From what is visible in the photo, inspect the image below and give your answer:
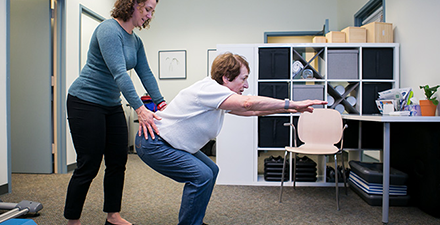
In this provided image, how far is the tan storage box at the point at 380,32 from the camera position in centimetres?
302

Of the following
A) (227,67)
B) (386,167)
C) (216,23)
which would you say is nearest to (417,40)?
(386,167)

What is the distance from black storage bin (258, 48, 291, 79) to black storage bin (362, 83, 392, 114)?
0.78 metres

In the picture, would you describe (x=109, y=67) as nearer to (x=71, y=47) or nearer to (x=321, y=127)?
(x=321, y=127)

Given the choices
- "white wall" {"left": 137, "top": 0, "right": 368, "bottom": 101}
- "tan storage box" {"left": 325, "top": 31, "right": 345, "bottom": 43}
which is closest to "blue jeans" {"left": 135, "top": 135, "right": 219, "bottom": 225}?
"tan storage box" {"left": 325, "top": 31, "right": 345, "bottom": 43}

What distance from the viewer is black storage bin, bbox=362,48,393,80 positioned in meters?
2.95

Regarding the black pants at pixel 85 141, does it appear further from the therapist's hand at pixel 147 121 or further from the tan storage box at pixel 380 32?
the tan storage box at pixel 380 32

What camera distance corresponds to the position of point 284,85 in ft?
9.69

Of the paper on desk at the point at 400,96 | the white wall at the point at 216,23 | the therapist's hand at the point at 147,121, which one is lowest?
the therapist's hand at the point at 147,121

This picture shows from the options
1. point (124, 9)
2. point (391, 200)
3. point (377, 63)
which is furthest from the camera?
point (377, 63)

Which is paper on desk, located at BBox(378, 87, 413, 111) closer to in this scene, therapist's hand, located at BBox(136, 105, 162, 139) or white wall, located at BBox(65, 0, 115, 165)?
therapist's hand, located at BBox(136, 105, 162, 139)

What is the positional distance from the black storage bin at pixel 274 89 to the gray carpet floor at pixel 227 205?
919 mm

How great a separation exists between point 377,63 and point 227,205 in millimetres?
2023

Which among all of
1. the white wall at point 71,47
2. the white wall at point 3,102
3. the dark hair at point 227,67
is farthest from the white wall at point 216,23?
the dark hair at point 227,67

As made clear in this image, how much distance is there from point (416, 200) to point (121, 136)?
2.24 m
